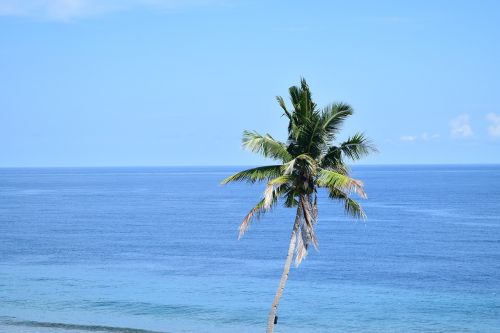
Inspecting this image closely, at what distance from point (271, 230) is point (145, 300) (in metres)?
52.5

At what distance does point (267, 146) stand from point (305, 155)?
5.38 ft

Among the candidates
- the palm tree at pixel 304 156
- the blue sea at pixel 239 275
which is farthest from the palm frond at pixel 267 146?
the blue sea at pixel 239 275

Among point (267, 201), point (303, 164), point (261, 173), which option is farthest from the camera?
point (261, 173)

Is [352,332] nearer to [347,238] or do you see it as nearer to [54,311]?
[54,311]

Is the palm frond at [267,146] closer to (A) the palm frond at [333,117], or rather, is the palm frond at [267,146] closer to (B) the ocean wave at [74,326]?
(A) the palm frond at [333,117]

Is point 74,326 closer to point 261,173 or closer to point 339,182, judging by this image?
point 261,173

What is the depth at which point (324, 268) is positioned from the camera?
72.8 m

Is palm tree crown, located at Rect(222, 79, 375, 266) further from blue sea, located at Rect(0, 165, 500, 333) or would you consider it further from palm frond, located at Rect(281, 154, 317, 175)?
blue sea, located at Rect(0, 165, 500, 333)

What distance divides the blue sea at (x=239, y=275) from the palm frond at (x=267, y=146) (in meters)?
23.0

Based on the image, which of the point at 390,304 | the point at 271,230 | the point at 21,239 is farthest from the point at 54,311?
the point at 271,230

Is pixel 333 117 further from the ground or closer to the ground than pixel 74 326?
further from the ground

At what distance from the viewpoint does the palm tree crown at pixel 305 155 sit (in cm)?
2856

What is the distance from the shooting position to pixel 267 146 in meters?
28.9

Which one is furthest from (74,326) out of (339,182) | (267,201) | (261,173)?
(339,182)
